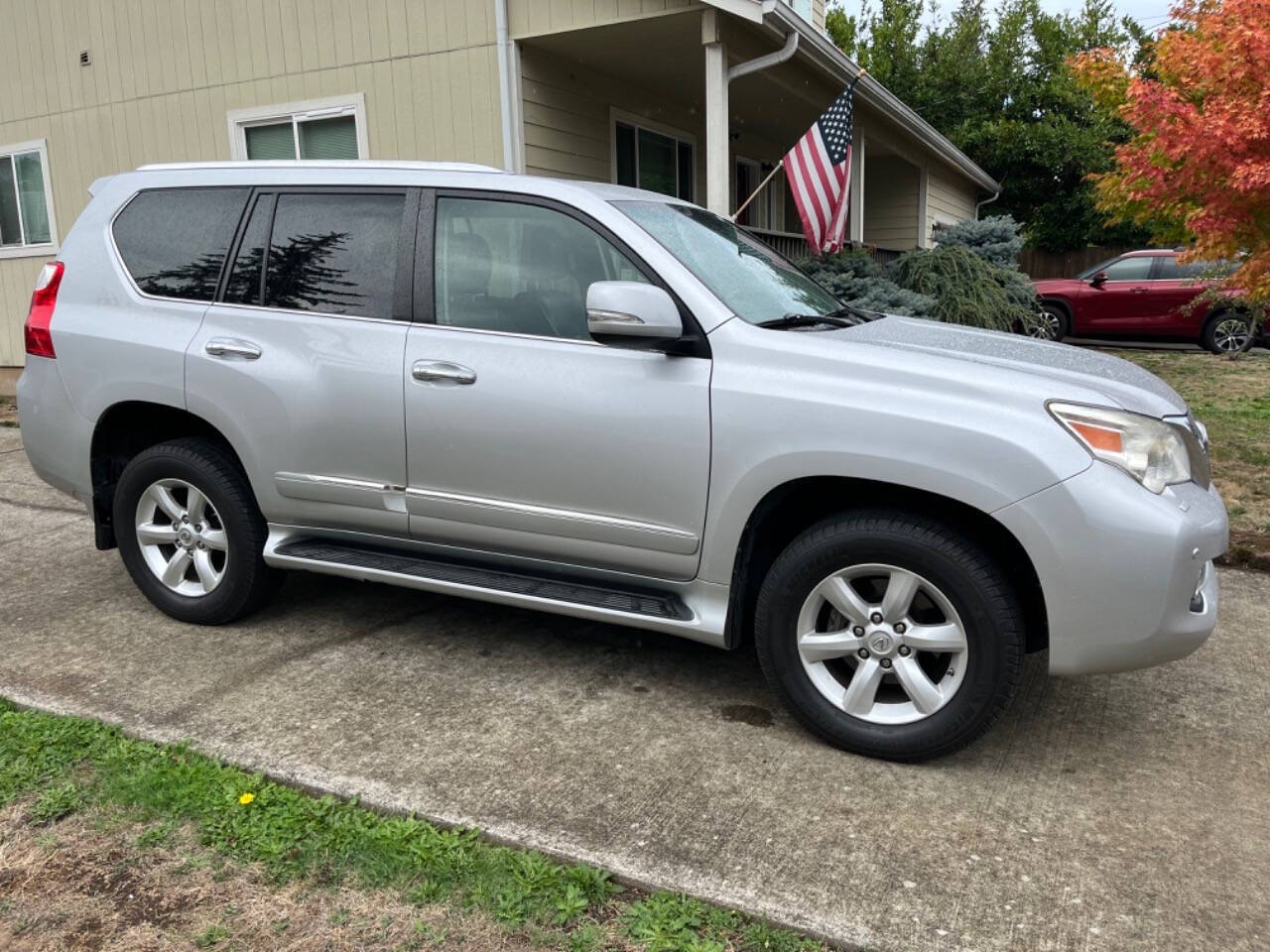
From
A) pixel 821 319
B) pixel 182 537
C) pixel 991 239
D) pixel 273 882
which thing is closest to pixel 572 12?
pixel 821 319

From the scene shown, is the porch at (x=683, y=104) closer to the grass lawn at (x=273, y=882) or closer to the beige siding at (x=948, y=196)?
the beige siding at (x=948, y=196)

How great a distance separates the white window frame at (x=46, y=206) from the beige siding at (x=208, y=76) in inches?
3.0

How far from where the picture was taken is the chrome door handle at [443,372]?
3617 millimetres

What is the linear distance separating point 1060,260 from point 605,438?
Result: 85.5 feet

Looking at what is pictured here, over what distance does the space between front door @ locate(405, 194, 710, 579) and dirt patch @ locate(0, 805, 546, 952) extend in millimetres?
1378

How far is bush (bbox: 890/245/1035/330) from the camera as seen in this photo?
31.5 feet

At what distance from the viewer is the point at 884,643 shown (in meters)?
3.13

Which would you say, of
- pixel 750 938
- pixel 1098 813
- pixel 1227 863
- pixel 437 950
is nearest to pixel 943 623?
pixel 1098 813

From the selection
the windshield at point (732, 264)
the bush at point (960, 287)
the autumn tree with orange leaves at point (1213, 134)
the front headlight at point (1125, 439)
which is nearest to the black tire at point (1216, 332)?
the bush at point (960, 287)

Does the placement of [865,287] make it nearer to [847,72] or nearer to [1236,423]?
[847,72]

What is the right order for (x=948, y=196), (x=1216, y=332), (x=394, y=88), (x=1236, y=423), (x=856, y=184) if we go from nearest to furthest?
(x=1236, y=423) → (x=394, y=88) → (x=856, y=184) → (x=1216, y=332) → (x=948, y=196)

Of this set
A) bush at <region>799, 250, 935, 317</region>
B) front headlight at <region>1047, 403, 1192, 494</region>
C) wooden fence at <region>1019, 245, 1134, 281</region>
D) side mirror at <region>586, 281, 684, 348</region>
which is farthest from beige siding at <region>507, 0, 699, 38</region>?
wooden fence at <region>1019, 245, 1134, 281</region>

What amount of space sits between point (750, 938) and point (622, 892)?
356mm

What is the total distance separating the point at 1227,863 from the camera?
2.68 meters
